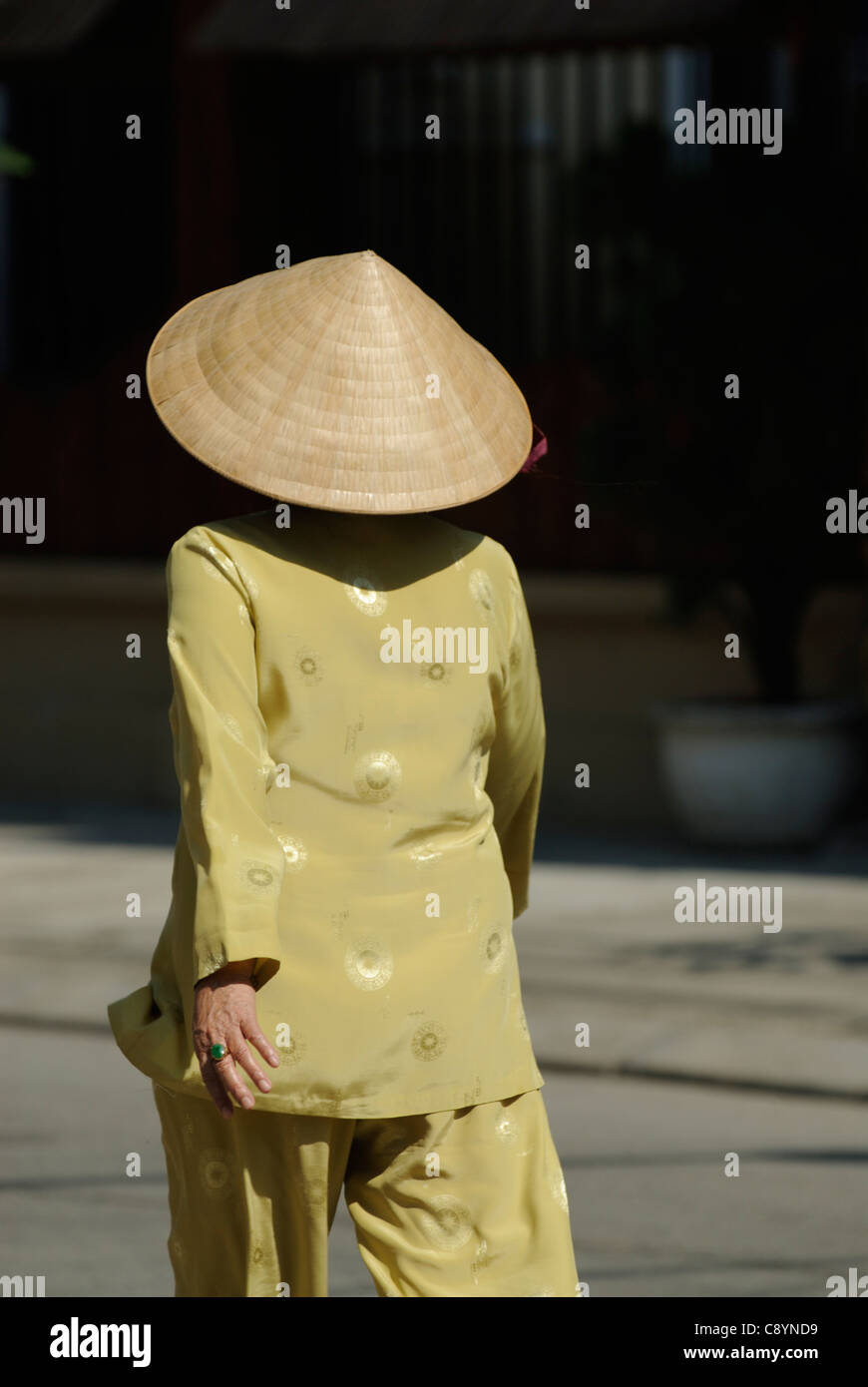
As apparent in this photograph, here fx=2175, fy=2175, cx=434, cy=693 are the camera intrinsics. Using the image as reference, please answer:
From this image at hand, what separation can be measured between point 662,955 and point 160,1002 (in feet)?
17.3

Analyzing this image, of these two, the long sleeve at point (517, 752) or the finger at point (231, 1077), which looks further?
the long sleeve at point (517, 752)

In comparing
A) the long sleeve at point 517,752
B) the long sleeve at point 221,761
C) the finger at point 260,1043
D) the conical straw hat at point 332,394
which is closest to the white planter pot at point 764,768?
the long sleeve at point 517,752

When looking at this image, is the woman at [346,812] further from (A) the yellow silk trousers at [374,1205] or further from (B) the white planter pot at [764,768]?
(B) the white planter pot at [764,768]

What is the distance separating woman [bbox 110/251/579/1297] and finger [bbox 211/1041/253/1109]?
4 centimetres

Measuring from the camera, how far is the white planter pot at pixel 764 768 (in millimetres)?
10398

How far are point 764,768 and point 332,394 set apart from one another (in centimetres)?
775

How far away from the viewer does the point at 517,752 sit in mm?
3139

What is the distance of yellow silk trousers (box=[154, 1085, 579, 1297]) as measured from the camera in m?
2.84

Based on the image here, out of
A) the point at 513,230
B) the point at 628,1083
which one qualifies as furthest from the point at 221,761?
the point at 513,230

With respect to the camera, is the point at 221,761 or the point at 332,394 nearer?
the point at 221,761

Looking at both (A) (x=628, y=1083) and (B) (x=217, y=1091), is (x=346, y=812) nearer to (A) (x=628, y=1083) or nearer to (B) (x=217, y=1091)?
(B) (x=217, y=1091)

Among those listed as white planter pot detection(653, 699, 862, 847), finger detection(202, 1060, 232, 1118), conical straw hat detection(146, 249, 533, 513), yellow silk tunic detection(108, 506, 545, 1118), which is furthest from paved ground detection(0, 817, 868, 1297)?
conical straw hat detection(146, 249, 533, 513)

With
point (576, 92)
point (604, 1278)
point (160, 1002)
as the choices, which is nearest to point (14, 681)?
point (576, 92)
